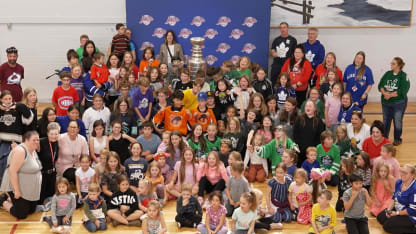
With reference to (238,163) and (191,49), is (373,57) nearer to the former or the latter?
(191,49)

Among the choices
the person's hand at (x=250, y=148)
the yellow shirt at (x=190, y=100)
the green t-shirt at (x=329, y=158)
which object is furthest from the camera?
the yellow shirt at (x=190, y=100)

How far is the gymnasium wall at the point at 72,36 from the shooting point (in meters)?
11.1

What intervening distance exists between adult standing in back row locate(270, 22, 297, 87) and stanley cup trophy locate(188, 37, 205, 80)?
1.35m

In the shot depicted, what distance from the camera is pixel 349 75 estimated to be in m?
9.85

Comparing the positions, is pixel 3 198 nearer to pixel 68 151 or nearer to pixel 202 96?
pixel 68 151

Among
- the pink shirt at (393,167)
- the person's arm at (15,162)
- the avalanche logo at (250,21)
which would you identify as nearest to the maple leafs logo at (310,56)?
the avalanche logo at (250,21)

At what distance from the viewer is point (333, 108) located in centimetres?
906

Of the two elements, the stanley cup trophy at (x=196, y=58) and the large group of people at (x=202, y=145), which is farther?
the stanley cup trophy at (x=196, y=58)

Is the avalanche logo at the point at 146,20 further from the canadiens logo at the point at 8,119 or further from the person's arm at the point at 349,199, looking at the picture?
the person's arm at the point at 349,199

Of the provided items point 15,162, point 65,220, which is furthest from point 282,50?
point 15,162

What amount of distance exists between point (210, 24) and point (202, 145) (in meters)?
3.22

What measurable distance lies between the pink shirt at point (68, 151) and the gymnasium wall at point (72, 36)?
3667 mm

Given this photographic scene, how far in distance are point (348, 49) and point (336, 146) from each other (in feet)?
12.6

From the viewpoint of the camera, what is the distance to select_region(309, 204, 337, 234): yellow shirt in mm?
6832
